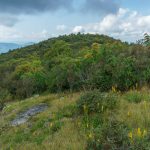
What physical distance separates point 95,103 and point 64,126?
0.93 meters

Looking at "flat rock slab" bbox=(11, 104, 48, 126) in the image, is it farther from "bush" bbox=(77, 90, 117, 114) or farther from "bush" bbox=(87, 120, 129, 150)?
"bush" bbox=(87, 120, 129, 150)

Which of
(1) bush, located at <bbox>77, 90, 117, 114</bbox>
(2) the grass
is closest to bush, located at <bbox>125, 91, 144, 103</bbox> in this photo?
(2) the grass

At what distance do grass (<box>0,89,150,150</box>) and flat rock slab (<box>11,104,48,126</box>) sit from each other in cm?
33

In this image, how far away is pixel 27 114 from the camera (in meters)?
10.4

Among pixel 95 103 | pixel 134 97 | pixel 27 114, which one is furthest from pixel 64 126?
pixel 27 114

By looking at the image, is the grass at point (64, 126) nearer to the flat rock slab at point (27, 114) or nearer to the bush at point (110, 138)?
the bush at point (110, 138)

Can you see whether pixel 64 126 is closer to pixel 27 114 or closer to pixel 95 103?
pixel 95 103

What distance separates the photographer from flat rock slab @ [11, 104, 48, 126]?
9.65 meters

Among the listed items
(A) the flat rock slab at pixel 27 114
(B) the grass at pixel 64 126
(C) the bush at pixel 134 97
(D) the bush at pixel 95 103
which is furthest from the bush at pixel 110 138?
(A) the flat rock slab at pixel 27 114

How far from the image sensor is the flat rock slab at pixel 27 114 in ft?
31.7

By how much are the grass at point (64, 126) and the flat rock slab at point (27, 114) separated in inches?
12.9

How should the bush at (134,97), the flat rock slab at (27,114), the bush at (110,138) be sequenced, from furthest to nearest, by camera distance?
the flat rock slab at (27,114), the bush at (134,97), the bush at (110,138)

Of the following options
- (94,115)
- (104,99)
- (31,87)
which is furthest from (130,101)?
(31,87)

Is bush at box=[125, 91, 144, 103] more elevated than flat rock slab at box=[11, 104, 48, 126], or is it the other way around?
bush at box=[125, 91, 144, 103]
